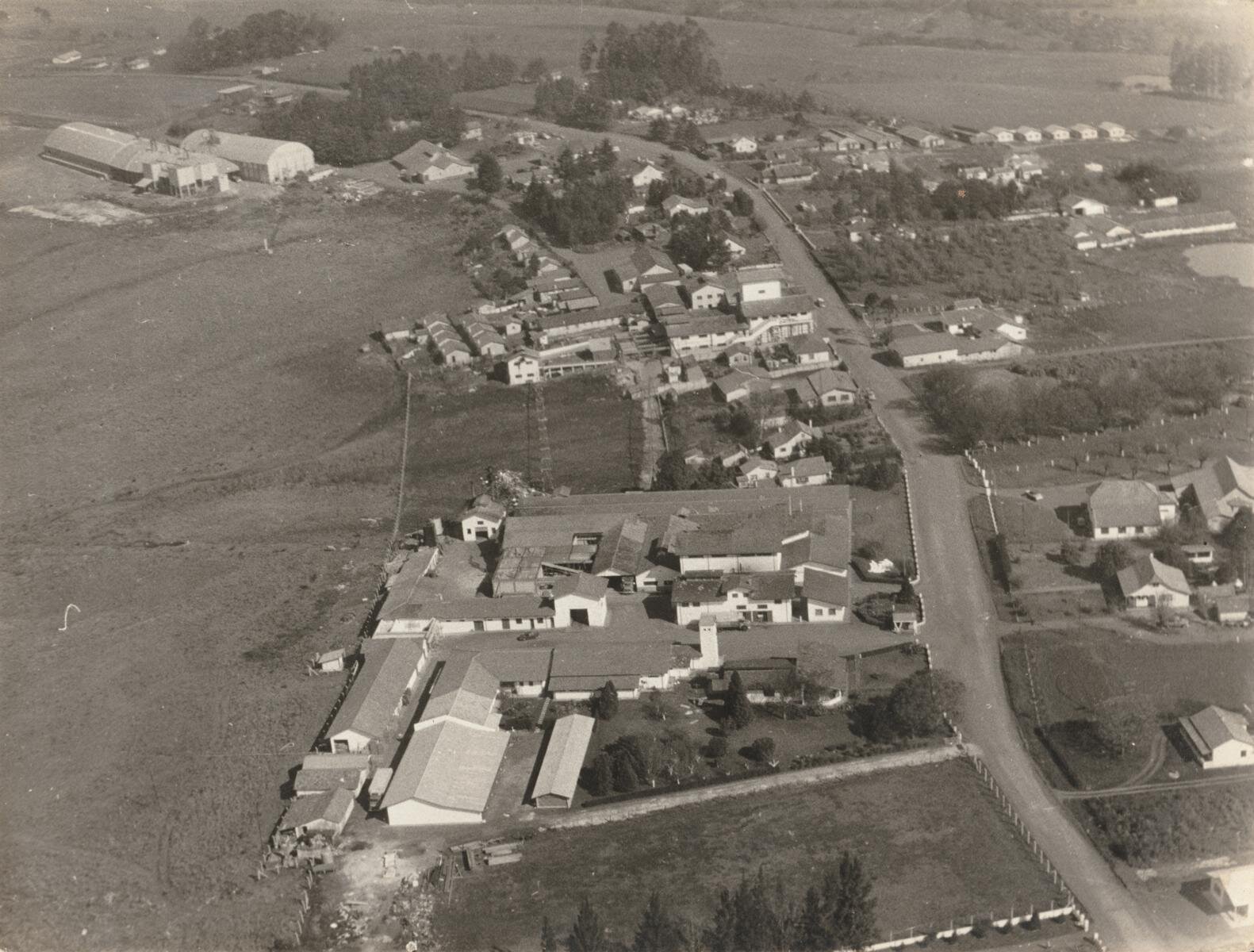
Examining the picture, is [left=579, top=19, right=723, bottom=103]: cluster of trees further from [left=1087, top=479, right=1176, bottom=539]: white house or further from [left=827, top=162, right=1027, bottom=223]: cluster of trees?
[left=1087, top=479, right=1176, bottom=539]: white house

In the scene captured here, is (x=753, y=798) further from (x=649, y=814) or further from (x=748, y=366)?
(x=748, y=366)

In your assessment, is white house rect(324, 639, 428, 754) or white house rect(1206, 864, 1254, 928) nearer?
white house rect(1206, 864, 1254, 928)

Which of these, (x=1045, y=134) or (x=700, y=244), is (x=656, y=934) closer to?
(x=700, y=244)

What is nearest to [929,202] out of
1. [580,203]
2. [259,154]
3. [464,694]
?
[580,203]

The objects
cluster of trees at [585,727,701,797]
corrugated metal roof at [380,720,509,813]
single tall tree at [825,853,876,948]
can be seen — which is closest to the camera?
single tall tree at [825,853,876,948]

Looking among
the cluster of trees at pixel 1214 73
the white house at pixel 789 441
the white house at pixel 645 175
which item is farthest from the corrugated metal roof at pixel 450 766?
the cluster of trees at pixel 1214 73

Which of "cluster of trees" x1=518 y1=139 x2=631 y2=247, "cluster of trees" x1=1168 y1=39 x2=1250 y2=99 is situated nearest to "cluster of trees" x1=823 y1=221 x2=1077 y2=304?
"cluster of trees" x1=518 y1=139 x2=631 y2=247

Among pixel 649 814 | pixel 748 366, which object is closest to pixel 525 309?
pixel 748 366

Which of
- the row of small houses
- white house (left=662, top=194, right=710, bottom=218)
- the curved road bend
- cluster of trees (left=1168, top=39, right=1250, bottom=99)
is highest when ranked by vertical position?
cluster of trees (left=1168, top=39, right=1250, bottom=99)
